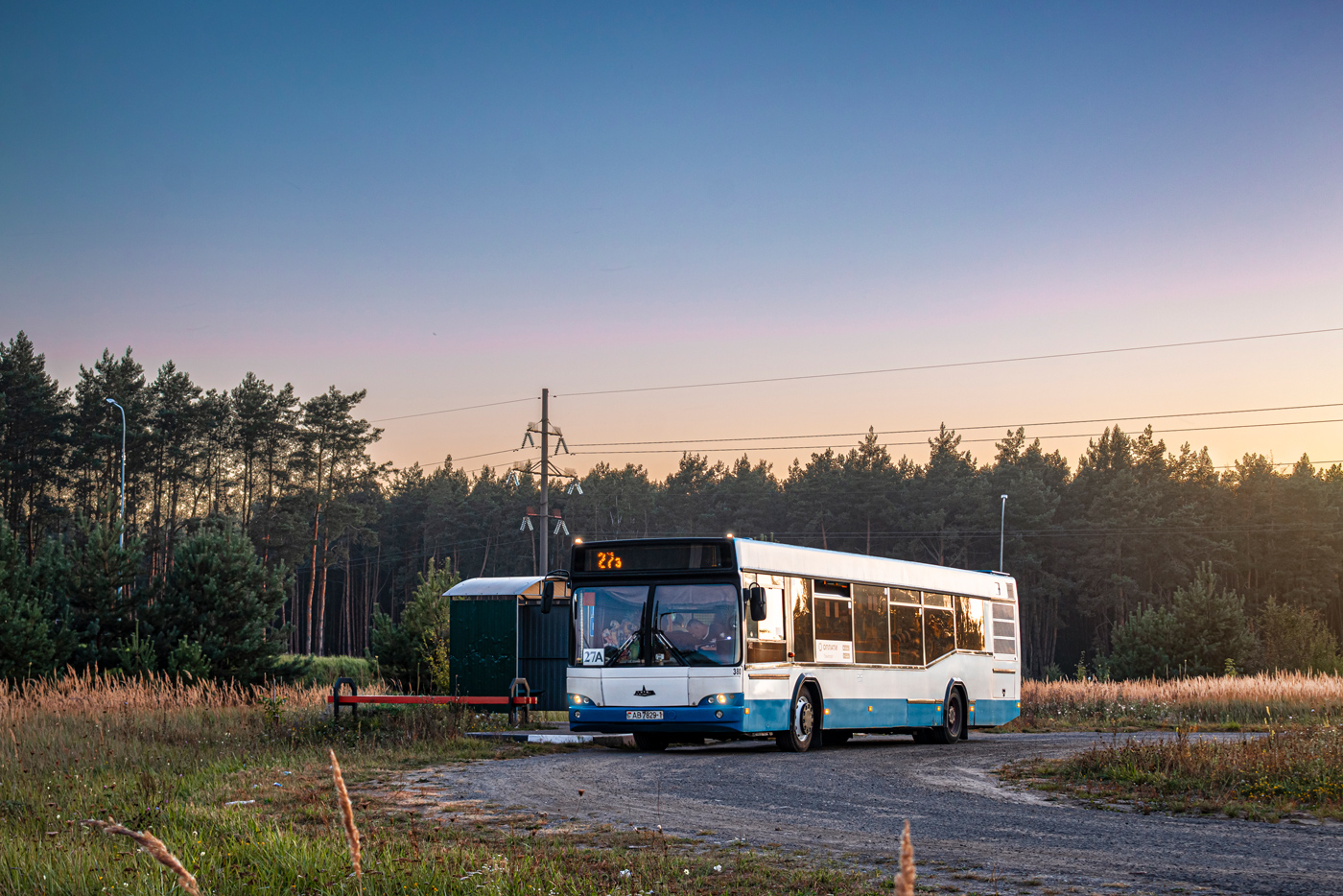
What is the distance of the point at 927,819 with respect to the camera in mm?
11547

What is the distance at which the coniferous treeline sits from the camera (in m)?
72.1

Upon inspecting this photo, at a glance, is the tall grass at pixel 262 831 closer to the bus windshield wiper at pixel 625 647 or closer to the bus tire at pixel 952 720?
the bus windshield wiper at pixel 625 647

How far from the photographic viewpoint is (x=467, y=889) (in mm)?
6910

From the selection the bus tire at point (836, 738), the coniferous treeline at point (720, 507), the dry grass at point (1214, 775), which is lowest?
the bus tire at point (836, 738)

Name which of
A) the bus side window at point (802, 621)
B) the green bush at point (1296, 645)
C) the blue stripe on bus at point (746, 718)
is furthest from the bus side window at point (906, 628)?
the green bush at point (1296, 645)

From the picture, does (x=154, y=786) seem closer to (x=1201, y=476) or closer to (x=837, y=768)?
(x=837, y=768)

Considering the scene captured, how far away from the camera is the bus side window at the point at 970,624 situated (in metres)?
23.9

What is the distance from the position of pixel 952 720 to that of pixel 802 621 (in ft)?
17.8

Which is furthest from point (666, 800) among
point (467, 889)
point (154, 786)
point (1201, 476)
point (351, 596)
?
point (351, 596)

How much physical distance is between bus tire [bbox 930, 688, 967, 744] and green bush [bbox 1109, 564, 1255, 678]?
33463mm

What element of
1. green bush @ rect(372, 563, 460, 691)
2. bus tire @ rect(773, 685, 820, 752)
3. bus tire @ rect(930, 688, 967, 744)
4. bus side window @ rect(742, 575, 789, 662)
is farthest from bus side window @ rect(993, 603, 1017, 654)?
green bush @ rect(372, 563, 460, 691)

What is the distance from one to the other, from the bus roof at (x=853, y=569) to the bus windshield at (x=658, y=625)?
0.76 meters

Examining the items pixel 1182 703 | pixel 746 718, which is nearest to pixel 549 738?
pixel 746 718

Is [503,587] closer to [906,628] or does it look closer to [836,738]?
[836,738]
